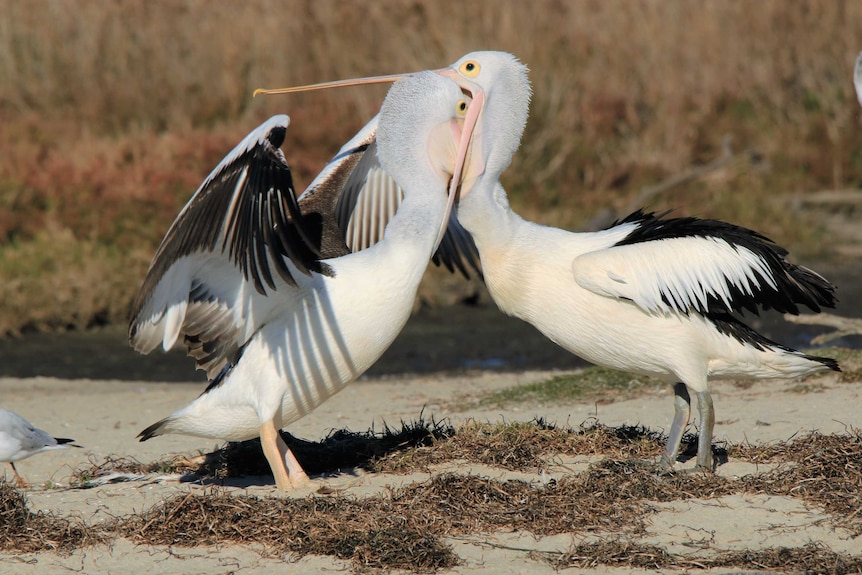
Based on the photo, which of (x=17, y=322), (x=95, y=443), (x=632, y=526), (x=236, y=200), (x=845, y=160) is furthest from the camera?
(x=845, y=160)

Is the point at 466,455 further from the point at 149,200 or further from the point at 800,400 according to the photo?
the point at 149,200

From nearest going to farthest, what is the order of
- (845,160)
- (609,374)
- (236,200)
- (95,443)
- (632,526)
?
→ (632,526)
(236,200)
(95,443)
(609,374)
(845,160)

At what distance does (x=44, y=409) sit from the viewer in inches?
253

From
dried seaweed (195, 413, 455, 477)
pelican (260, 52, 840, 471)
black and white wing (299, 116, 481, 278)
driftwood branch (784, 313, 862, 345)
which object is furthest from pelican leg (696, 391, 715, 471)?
driftwood branch (784, 313, 862, 345)

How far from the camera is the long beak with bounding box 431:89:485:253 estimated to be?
4422 mm

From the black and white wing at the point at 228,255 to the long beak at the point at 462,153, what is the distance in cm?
50

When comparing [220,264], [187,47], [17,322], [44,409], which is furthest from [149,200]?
[220,264]

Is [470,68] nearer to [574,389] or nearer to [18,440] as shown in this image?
[574,389]

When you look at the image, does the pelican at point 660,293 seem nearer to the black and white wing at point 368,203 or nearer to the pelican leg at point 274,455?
the black and white wing at point 368,203

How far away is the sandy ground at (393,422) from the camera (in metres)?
3.54

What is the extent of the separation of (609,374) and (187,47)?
701 centimetres

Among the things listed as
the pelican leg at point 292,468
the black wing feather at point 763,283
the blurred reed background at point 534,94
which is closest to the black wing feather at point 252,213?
the pelican leg at point 292,468

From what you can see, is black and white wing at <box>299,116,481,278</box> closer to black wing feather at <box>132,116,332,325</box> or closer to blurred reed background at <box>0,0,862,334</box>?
black wing feather at <box>132,116,332,325</box>

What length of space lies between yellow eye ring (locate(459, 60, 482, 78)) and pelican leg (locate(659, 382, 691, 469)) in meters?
1.50
